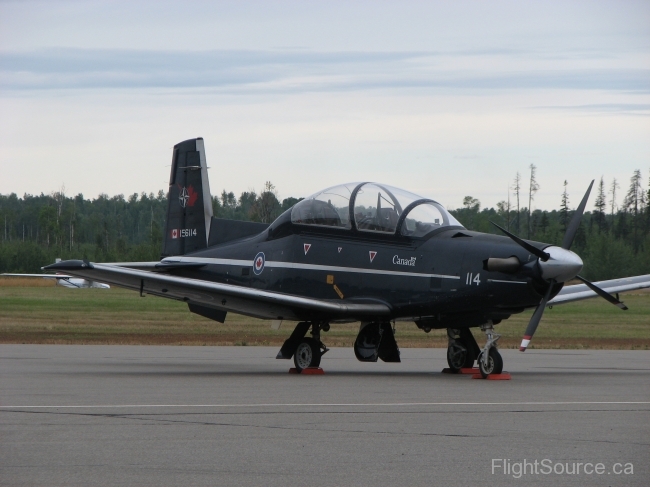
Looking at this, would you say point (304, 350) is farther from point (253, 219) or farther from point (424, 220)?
point (253, 219)

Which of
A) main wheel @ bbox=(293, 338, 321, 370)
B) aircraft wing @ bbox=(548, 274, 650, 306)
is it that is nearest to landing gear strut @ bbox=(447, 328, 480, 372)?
aircraft wing @ bbox=(548, 274, 650, 306)

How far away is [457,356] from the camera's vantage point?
1580 centimetres

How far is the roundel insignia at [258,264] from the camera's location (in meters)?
17.0

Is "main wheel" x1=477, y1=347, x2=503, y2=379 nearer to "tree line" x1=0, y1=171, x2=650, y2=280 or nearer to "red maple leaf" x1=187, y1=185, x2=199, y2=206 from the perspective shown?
"red maple leaf" x1=187, y1=185, x2=199, y2=206

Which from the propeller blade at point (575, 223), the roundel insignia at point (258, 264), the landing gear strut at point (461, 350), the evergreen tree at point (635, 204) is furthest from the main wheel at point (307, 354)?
the evergreen tree at point (635, 204)

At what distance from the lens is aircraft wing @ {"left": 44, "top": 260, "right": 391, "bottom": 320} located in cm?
1497

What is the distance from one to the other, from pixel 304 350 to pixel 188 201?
5704 mm

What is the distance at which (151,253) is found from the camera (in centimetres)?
10162

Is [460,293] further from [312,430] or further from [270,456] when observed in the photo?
[270,456]

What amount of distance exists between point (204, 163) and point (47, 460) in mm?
13708

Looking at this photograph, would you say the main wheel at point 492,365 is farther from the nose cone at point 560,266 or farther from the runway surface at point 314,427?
the nose cone at point 560,266

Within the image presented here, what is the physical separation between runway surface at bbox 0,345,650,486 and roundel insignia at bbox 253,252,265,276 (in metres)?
2.04

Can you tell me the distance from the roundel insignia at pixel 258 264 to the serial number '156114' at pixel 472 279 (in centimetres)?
424

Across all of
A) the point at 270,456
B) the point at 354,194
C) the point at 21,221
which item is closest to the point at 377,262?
the point at 354,194
